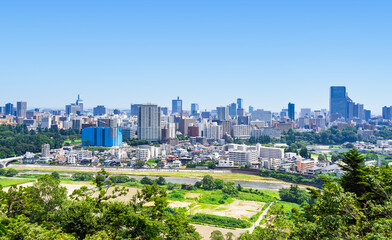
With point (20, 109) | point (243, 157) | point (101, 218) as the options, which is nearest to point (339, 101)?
point (243, 157)

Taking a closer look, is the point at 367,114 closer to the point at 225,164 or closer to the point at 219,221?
the point at 225,164

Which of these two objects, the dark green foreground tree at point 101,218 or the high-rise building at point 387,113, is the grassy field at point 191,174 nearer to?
the dark green foreground tree at point 101,218

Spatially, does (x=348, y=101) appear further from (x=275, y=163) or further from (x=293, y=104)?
(x=275, y=163)

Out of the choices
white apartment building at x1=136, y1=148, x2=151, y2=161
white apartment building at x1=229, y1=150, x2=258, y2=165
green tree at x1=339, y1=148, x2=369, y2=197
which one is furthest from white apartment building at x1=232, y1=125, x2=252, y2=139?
green tree at x1=339, y1=148, x2=369, y2=197

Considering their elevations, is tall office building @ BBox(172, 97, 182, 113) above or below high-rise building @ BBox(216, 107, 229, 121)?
above

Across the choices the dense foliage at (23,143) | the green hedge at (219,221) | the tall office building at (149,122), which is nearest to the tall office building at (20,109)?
the dense foliage at (23,143)

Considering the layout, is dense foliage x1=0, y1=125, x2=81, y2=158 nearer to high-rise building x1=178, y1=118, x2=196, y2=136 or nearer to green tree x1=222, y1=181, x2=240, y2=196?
high-rise building x1=178, y1=118, x2=196, y2=136
